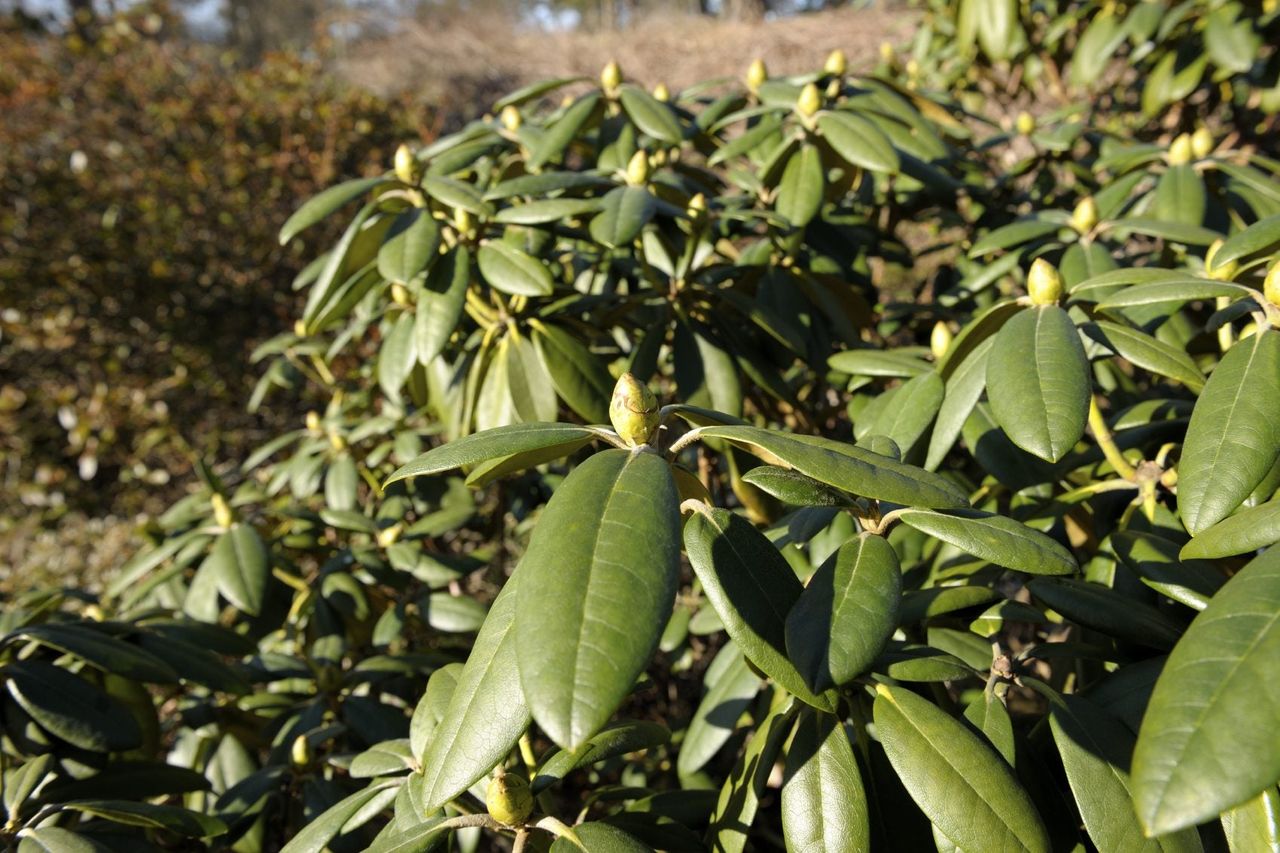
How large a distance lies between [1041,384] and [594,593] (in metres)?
0.48

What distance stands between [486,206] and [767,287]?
518 millimetres

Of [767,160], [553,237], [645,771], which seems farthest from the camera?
[645,771]

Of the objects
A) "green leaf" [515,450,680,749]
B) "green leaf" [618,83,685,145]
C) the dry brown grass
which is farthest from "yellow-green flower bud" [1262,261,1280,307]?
the dry brown grass

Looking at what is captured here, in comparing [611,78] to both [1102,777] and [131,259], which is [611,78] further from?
[131,259]

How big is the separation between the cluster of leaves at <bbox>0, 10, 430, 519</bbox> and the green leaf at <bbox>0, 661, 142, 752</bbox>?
331cm

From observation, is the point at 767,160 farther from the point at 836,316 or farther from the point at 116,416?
the point at 116,416

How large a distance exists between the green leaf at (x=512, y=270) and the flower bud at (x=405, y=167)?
140 millimetres

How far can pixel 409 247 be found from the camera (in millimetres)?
1129

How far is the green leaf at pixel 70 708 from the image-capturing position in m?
1.00

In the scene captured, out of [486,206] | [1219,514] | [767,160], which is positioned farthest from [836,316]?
[1219,514]

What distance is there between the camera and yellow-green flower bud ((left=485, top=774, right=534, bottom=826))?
75cm

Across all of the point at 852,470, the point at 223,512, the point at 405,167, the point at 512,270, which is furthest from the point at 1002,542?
the point at 223,512

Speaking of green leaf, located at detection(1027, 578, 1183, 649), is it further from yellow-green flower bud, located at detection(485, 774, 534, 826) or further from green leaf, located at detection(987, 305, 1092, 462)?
yellow-green flower bud, located at detection(485, 774, 534, 826)

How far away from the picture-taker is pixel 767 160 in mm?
1524
